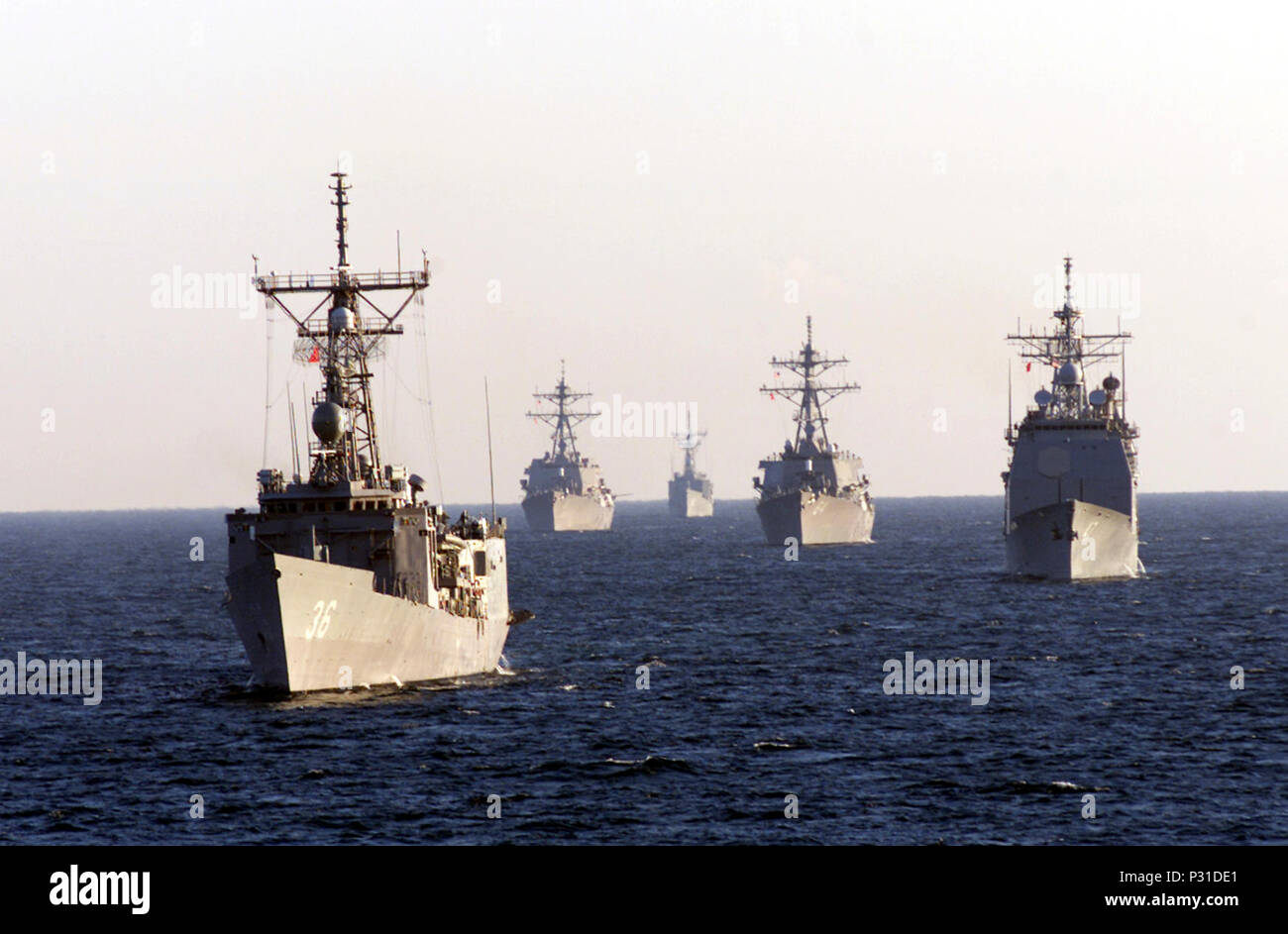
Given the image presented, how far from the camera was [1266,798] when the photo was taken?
26.5m

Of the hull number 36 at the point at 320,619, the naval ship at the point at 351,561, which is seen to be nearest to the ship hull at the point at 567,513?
the naval ship at the point at 351,561

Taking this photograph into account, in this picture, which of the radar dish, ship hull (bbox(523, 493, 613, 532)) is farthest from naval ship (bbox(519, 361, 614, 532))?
the radar dish

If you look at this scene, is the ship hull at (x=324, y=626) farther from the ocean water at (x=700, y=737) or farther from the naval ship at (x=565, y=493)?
the naval ship at (x=565, y=493)

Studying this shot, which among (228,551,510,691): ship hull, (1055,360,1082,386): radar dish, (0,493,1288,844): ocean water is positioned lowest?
(0,493,1288,844): ocean water

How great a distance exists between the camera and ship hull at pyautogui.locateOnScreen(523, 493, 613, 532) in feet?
633

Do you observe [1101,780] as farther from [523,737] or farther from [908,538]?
[908,538]

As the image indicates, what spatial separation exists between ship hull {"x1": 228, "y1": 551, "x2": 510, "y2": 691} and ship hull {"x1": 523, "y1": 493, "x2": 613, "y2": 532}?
154 metres

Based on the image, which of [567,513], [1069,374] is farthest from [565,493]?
[1069,374]

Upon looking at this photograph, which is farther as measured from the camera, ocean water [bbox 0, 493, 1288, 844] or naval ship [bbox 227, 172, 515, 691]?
naval ship [bbox 227, 172, 515, 691]

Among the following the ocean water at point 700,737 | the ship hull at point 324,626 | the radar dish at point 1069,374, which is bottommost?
the ocean water at point 700,737

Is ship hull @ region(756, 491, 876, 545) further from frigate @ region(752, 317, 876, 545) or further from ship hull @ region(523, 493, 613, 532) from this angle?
ship hull @ region(523, 493, 613, 532)

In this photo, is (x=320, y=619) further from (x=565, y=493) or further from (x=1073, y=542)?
(x=565, y=493)

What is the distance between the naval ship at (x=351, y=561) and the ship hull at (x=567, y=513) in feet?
483

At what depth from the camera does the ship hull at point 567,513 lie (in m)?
193
